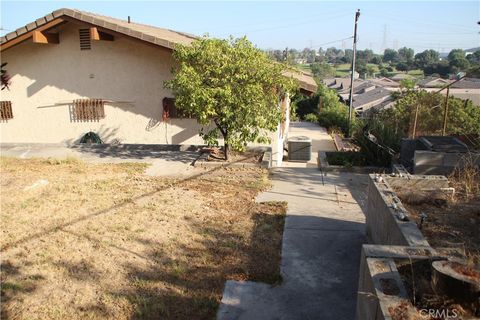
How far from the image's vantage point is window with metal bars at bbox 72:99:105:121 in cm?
1310

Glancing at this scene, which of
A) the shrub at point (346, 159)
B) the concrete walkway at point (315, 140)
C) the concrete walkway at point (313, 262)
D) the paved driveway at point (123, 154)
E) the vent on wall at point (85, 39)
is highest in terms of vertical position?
the vent on wall at point (85, 39)

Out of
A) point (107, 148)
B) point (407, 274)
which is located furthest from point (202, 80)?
point (407, 274)

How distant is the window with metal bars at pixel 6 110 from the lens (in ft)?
44.9

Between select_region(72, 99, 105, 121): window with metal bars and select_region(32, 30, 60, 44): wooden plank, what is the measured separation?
81.1 inches

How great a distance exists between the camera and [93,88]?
13086mm

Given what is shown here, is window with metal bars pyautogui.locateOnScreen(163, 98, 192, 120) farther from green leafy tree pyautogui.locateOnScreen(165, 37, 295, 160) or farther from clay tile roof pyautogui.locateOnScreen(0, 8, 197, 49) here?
green leafy tree pyautogui.locateOnScreen(165, 37, 295, 160)

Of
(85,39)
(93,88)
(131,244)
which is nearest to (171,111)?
(93,88)

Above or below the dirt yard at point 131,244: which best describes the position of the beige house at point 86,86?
above

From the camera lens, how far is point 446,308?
9.21 feet

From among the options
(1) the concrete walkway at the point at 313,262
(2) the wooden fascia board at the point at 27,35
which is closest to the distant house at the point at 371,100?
(2) the wooden fascia board at the point at 27,35

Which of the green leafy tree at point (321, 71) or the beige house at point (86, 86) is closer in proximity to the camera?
the beige house at point (86, 86)

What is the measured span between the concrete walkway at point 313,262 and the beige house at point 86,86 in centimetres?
407

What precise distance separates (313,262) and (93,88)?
10.4 m

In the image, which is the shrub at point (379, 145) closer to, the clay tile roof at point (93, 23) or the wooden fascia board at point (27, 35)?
the clay tile roof at point (93, 23)
